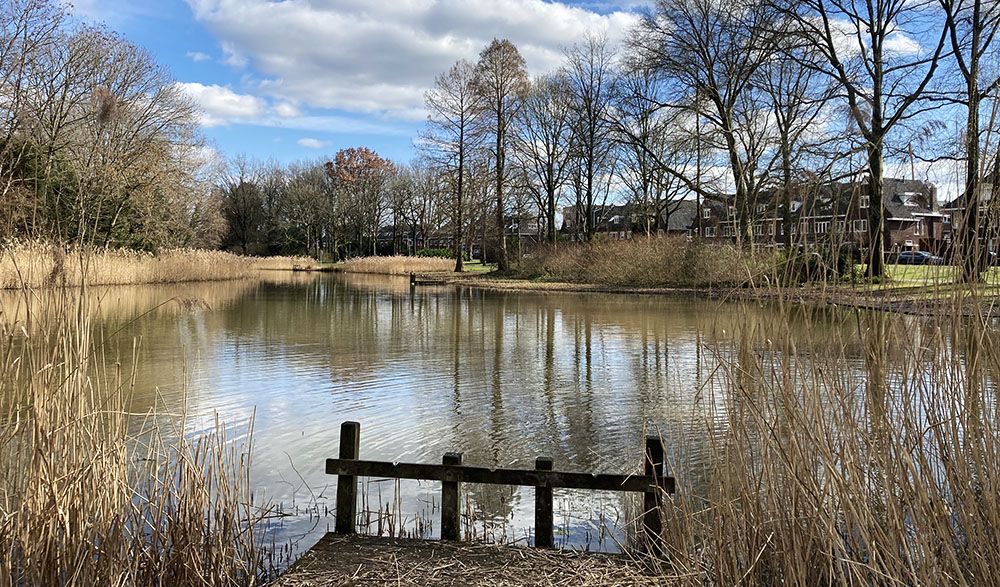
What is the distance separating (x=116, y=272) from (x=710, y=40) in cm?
2004

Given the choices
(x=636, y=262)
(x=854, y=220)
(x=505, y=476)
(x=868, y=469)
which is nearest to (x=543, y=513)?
(x=505, y=476)

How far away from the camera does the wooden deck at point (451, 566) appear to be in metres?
3.43

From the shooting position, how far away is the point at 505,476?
155 inches

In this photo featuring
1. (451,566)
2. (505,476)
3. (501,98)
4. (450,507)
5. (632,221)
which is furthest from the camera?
(632,221)

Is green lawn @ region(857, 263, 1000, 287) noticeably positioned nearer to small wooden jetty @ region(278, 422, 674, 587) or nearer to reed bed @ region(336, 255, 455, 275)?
small wooden jetty @ region(278, 422, 674, 587)

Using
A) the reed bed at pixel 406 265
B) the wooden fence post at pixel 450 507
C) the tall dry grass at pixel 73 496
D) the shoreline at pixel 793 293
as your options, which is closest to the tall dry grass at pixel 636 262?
the shoreline at pixel 793 293

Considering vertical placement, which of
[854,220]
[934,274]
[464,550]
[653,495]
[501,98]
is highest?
[501,98]

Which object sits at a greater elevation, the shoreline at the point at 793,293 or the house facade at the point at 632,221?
the house facade at the point at 632,221

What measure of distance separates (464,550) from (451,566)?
0.22 m

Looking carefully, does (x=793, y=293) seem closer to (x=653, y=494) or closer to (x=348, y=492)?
(x=653, y=494)

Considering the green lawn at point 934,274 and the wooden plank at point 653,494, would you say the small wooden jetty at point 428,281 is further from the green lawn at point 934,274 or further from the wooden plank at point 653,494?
the green lawn at point 934,274

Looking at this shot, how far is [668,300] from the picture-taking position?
20.8 metres

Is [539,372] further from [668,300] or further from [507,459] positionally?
[668,300]

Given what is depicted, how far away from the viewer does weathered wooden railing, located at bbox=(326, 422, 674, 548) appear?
3.82 metres
